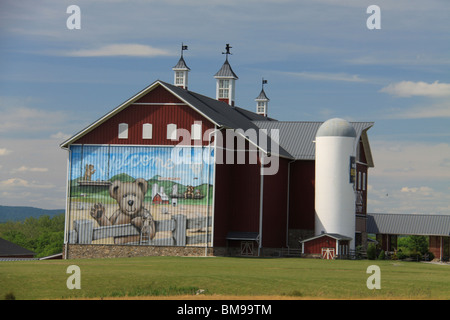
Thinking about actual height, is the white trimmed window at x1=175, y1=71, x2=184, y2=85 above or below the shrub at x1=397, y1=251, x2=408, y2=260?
above

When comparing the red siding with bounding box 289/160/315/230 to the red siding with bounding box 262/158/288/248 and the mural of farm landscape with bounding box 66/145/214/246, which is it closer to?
the red siding with bounding box 262/158/288/248

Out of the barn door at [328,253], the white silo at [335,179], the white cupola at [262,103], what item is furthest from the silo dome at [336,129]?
the white cupola at [262,103]

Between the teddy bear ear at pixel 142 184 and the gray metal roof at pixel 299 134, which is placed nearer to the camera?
the teddy bear ear at pixel 142 184

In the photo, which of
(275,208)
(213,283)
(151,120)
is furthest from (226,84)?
(213,283)

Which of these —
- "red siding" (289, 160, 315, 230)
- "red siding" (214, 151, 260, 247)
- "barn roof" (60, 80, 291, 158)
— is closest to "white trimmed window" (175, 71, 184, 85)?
"barn roof" (60, 80, 291, 158)

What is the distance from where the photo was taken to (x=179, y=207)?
50688 mm

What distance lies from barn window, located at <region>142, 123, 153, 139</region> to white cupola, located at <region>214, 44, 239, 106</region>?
17.6 metres

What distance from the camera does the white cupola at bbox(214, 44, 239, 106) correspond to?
68375 mm

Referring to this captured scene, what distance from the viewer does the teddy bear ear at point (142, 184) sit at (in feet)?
168

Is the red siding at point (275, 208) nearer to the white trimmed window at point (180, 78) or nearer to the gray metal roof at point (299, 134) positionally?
the gray metal roof at point (299, 134)

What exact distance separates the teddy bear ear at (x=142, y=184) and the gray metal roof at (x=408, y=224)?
82.2 ft
